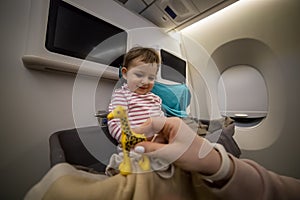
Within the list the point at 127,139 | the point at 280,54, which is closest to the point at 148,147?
the point at 127,139

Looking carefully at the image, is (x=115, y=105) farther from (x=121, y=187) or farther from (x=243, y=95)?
(x=243, y=95)

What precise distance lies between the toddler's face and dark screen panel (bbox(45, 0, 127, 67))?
0.32 meters

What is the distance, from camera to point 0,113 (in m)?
0.49

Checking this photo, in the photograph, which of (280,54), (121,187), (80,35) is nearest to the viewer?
(121,187)

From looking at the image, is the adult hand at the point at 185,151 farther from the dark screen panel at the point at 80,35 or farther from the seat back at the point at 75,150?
the dark screen panel at the point at 80,35

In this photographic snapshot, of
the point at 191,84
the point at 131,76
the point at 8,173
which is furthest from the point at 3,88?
the point at 191,84

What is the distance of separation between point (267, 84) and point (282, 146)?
453 millimetres

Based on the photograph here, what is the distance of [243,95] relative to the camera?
1191mm

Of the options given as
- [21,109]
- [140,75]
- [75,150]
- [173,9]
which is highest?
[173,9]

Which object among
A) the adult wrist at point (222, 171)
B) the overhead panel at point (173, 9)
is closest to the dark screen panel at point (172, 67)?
the overhead panel at point (173, 9)

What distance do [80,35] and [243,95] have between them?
132cm

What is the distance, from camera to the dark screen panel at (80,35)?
566 millimetres

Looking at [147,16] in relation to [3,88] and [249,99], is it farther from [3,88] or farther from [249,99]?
[249,99]

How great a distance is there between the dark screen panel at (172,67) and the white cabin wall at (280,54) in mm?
472
